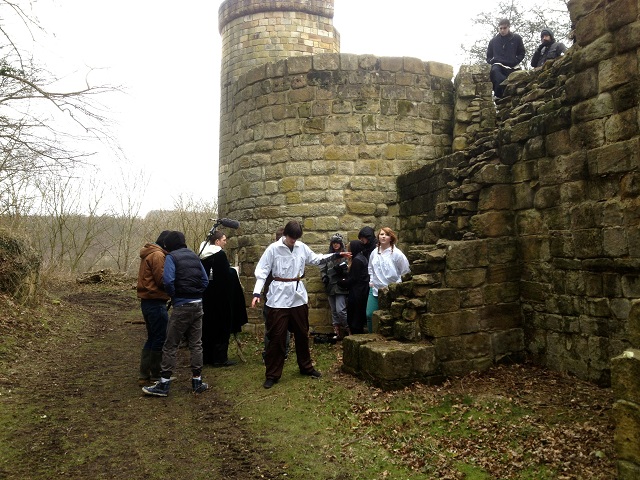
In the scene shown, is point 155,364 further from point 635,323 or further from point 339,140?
point 635,323

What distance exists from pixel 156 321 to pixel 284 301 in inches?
63.7

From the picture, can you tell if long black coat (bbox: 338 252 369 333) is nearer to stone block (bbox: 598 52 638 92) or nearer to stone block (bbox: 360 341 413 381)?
stone block (bbox: 360 341 413 381)

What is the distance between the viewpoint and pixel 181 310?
602cm

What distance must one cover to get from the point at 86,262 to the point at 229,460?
28597mm

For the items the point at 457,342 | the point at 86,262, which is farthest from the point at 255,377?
the point at 86,262

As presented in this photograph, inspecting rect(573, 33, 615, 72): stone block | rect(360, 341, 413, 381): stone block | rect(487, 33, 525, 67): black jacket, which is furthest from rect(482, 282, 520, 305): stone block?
rect(487, 33, 525, 67): black jacket

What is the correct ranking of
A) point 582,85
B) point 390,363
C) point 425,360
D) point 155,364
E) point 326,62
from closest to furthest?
point 582,85, point 390,363, point 425,360, point 155,364, point 326,62

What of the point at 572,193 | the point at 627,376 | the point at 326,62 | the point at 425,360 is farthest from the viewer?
the point at 326,62

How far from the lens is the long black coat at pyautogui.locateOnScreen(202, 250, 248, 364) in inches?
300

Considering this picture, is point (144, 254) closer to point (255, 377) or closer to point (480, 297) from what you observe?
point (255, 377)

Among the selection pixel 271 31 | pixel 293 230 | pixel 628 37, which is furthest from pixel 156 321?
pixel 271 31

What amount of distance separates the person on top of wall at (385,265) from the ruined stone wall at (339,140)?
192cm

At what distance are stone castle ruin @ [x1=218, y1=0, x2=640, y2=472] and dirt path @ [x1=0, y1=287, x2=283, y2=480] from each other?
1820 mm

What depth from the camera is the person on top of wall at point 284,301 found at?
21.0ft
